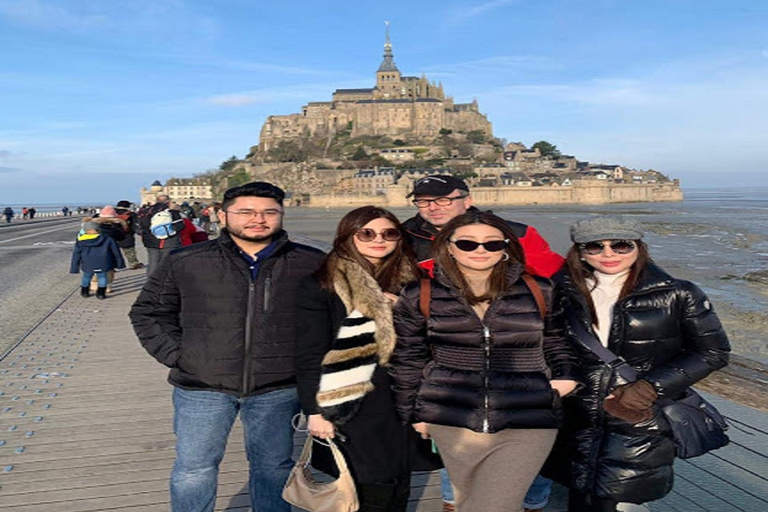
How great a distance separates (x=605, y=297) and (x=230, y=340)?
1397mm

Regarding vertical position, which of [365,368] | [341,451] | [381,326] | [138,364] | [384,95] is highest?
[384,95]

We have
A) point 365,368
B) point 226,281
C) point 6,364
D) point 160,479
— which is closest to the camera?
point 365,368

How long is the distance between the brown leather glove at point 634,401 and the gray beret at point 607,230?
501mm

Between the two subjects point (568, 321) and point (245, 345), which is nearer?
point (568, 321)

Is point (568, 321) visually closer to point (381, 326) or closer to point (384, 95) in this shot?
point (381, 326)

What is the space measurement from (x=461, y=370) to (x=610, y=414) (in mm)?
586

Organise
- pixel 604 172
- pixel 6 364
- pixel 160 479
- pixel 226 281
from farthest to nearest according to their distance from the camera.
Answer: pixel 604 172 → pixel 6 364 → pixel 160 479 → pixel 226 281

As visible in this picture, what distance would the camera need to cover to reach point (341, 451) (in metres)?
2.18

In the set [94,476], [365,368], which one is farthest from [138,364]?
[365,368]

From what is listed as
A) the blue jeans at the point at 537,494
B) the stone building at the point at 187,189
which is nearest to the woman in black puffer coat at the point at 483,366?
the blue jeans at the point at 537,494

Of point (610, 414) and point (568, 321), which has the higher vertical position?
point (568, 321)

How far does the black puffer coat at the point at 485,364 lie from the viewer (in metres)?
1.96

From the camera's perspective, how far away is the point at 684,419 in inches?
81.9

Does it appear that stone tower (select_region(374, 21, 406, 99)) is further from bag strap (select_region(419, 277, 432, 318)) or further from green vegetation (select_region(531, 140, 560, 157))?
bag strap (select_region(419, 277, 432, 318))
